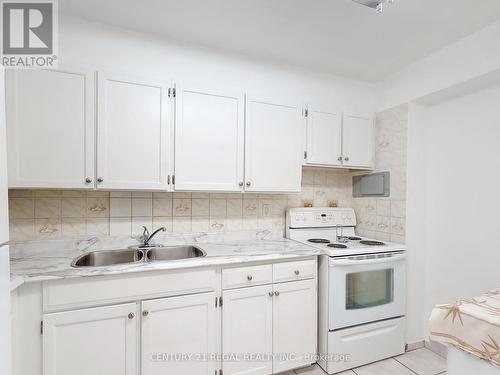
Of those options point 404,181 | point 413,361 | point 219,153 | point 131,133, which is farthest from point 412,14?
point 413,361

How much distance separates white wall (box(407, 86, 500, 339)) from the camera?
5.79ft

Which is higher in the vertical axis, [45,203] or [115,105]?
[115,105]

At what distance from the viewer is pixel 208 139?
177 cm

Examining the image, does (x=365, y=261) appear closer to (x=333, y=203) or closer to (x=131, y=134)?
(x=333, y=203)

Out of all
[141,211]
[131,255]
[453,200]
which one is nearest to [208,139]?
[141,211]

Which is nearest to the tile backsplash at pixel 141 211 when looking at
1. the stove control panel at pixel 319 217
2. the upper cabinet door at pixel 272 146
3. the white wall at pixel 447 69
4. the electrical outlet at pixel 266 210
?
the electrical outlet at pixel 266 210

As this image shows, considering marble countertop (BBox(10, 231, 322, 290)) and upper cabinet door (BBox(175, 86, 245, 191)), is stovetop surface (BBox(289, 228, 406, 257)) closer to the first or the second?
marble countertop (BBox(10, 231, 322, 290))

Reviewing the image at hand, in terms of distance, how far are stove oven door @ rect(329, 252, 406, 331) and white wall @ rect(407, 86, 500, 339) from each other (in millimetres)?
217

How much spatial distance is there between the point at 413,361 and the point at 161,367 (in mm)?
1902

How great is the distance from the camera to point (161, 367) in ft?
4.67

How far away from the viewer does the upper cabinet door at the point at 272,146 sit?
1888 mm

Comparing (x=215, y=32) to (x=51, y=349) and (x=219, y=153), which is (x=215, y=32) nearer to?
(x=219, y=153)

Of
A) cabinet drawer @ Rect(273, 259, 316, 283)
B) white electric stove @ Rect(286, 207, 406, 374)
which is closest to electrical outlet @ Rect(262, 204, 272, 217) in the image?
white electric stove @ Rect(286, 207, 406, 374)

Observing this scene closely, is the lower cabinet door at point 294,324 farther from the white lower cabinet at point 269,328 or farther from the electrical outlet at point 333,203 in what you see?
the electrical outlet at point 333,203
